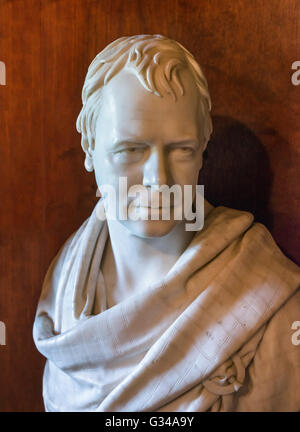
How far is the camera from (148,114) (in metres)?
1.06

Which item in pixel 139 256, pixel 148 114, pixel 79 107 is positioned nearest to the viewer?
pixel 148 114

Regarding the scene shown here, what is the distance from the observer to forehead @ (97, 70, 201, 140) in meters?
1.06

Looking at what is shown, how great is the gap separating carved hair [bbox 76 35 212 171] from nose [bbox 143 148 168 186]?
122 millimetres

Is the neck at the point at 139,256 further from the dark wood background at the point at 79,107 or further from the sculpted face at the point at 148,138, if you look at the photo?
the dark wood background at the point at 79,107

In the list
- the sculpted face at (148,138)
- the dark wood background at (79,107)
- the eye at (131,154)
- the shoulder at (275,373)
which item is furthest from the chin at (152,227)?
the dark wood background at (79,107)

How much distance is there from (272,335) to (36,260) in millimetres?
810

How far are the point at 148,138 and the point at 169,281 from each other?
31cm

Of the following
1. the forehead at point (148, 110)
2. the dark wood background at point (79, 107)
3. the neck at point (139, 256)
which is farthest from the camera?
the dark wood background at point (79, 107)

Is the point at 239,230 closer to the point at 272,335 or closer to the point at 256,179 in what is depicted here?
the point at 272,335

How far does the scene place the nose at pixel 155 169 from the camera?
41.9 inches

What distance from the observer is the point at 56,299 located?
4.43 feet

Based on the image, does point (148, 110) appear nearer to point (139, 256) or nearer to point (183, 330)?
point (139, 256)

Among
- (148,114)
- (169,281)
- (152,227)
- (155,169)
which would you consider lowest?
(169,281)

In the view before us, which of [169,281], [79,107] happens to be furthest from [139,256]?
[79,107]
